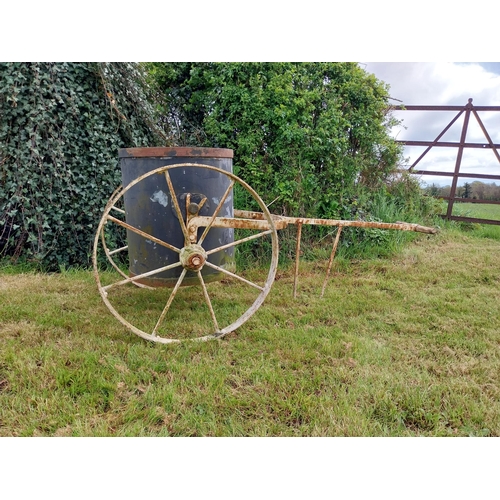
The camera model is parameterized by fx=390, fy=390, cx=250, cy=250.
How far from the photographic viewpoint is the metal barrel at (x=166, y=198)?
247 cm

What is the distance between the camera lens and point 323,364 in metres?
2.31

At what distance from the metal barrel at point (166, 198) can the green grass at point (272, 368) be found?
489mm

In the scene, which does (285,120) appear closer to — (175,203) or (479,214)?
(175,203)

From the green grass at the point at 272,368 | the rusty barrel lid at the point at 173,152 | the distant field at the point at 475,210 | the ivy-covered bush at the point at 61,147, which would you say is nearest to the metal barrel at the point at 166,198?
the rusty barrel lid at the point at 173,152

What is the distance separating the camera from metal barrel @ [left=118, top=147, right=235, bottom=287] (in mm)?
2467

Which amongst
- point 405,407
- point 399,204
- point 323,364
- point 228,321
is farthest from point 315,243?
point 405,407

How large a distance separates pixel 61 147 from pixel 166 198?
2016mm

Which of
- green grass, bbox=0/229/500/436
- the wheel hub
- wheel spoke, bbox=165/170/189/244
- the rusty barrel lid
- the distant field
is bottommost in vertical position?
green grass, bbox=0/229/500/436

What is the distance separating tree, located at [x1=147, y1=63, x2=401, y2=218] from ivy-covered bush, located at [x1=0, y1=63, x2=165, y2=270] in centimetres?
58

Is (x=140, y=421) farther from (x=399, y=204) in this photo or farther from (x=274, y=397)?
(x=399, y=204)

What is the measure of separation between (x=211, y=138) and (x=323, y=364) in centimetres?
308

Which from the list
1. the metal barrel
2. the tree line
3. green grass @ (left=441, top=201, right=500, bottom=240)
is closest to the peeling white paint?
the metal barrel

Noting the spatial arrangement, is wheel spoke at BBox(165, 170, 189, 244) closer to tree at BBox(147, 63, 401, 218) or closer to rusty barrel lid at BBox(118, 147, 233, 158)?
rusty barrel lid at BBox(118, 147, 233, 158)

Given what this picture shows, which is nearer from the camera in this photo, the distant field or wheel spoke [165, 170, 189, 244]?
wheel spoke [165, 170, 189, 244]
